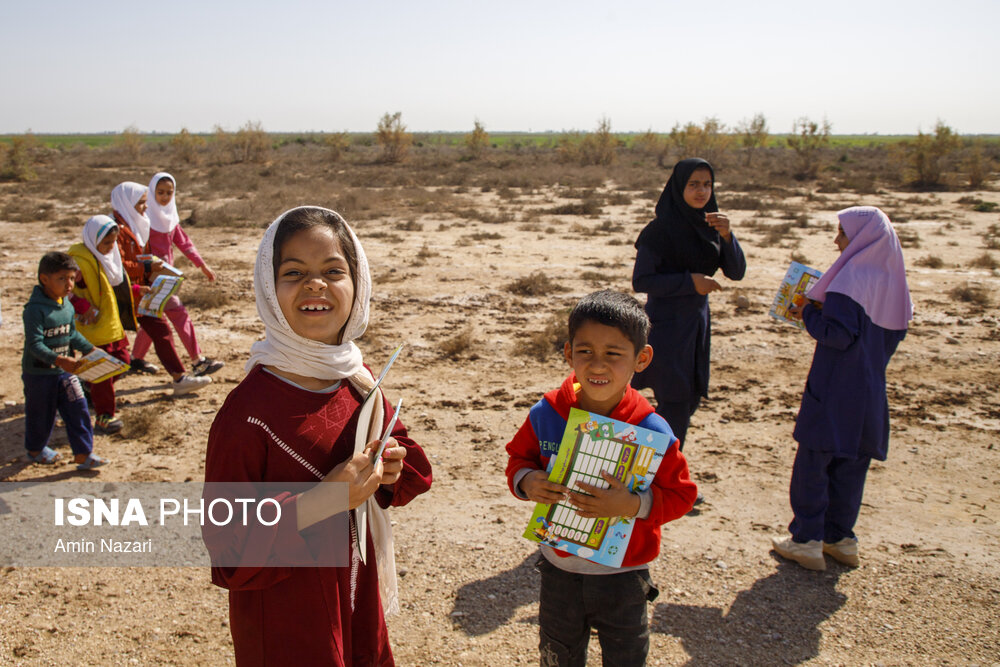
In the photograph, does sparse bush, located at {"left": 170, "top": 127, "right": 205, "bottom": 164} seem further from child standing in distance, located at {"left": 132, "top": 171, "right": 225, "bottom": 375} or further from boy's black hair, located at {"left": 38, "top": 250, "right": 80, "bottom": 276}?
boy's black hair, located at {"left": 38, "top": 250, "right": 80, "bottom": 276}

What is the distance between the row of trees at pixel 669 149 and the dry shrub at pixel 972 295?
2365 centimetres

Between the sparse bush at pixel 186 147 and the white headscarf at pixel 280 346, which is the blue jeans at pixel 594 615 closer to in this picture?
the white headscarf at pixel 280 346

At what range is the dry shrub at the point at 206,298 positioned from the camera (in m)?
9.11

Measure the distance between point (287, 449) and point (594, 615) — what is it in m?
1.11

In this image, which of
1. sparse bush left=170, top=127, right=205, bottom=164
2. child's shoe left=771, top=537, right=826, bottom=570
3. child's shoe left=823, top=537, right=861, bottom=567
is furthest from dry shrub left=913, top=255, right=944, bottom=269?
sparse bush left=170, top=127, right=205, bottom=164

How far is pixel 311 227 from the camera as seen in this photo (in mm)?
1689

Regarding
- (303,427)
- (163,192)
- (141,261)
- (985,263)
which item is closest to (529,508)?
(303,427)

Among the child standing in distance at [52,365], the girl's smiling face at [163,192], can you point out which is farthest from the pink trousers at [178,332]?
the child standing in distance at [52,365]

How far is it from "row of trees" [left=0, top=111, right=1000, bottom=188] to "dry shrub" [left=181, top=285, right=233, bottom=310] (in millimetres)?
26952

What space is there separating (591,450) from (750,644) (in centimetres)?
182

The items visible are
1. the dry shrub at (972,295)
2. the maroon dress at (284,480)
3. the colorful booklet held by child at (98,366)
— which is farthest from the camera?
the dry shrub at (972,295)

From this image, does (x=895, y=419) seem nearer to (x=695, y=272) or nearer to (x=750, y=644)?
(x=695, y=272)

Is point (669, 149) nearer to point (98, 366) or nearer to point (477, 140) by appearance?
point (477, 140)

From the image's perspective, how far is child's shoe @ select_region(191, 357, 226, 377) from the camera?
6.63 metres
